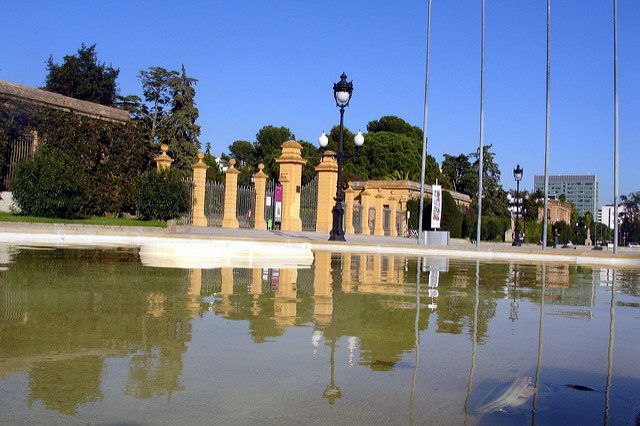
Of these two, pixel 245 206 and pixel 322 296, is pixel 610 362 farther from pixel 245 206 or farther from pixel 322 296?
pixel 245 206

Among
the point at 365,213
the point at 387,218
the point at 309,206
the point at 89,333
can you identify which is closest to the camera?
the point at 89,333

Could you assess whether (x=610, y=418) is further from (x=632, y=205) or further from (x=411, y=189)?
(x=632, y=205)

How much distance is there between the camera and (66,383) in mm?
3508

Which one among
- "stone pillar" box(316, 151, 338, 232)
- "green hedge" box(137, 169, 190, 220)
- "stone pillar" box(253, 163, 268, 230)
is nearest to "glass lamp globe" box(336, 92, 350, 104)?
"green hedge" box(137, 169, 190, 220)

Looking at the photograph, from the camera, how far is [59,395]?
3.30 meters

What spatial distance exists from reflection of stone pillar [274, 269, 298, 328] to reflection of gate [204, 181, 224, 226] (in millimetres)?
24951

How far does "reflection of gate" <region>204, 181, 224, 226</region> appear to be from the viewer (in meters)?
34.6

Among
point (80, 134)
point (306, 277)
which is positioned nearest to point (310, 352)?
point (306, 277)

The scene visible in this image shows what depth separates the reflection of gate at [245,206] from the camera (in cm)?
3575

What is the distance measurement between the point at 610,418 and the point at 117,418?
93.8 inches

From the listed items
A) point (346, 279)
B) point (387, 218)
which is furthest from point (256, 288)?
point (387, 218)

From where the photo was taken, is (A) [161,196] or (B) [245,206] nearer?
(A) [161,196]

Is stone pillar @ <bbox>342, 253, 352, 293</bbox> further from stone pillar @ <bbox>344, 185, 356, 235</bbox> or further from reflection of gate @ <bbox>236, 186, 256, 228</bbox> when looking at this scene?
stone pillar @ <bbox>344, 185, 356, 235</bbox>

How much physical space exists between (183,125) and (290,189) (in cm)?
1749
